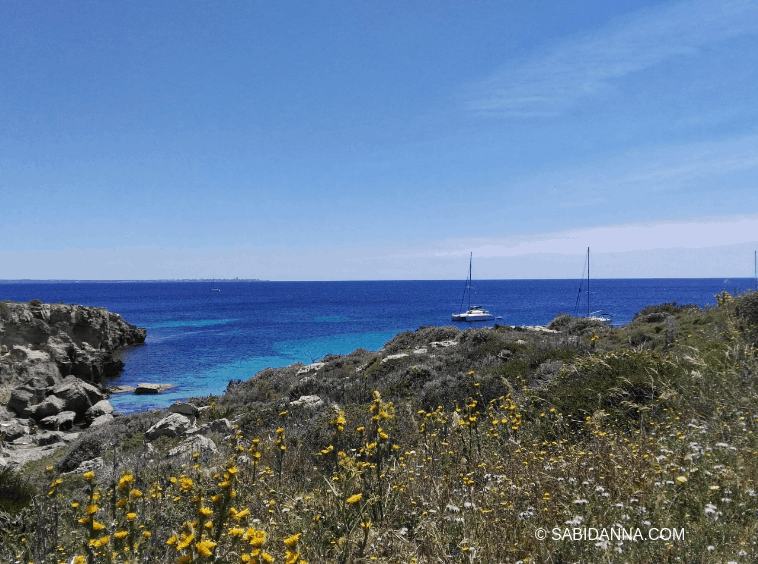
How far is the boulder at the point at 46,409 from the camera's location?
64.7ft

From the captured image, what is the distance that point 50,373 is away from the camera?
1039 inches

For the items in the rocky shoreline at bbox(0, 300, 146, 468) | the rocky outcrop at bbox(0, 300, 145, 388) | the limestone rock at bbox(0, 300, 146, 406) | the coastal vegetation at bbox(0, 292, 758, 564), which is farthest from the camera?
the rocky outcrop at bbox(0, 300, 145, 388)

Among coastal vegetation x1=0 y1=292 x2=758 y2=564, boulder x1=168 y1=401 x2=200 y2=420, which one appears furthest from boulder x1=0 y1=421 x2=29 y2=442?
coastal vegetation x1=0 y1=292 x2=758 y2=564

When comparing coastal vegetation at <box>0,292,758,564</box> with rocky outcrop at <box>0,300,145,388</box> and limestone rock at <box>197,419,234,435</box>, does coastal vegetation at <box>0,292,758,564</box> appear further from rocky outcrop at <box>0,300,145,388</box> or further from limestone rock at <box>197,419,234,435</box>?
rocky outcrop at <box>0,300,145,388</box>

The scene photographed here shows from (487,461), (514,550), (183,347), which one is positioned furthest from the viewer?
(183,347)

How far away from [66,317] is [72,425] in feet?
55.7

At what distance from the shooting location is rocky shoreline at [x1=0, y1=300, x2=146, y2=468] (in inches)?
654

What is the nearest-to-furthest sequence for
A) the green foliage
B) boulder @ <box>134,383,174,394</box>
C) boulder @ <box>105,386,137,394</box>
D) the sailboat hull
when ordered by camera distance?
the green foliage, boulder @ <box>134,383,174,394</box>, boulder @ <box>105,386,137,394</box>, the sailboat hull

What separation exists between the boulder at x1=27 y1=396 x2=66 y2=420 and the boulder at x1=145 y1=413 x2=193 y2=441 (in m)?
12.1

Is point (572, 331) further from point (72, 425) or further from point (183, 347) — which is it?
point (183, 347)

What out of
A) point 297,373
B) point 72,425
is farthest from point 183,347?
point 297,373

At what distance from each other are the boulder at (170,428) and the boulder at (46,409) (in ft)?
39.8

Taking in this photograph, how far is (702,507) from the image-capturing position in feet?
9.91

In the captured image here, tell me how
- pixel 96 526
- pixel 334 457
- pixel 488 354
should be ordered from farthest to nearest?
pixel 488 354 → pixel 334 457 → pixel 96 526
